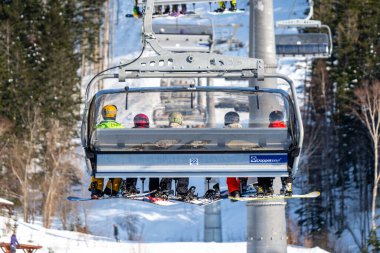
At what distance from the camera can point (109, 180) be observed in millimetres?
14461

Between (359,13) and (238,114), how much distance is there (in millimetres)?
39907

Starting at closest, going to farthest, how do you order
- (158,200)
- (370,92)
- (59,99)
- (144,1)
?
(144,1)
(158,200)
(370,92)
(59,99)

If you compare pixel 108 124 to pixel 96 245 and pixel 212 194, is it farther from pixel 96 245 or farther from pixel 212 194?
pixel 96 245

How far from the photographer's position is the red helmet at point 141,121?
13117mm

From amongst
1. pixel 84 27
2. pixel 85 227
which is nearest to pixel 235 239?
pixel 85 227

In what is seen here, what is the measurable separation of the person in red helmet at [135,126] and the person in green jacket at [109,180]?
0.12m

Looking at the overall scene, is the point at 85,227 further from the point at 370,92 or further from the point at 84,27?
the point at 84,27

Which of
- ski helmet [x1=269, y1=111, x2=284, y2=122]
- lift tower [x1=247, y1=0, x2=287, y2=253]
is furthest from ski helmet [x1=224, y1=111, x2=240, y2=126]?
lift tower [x1=247, y1=0, x2=287, y2=253]

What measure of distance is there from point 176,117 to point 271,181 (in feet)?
6.17

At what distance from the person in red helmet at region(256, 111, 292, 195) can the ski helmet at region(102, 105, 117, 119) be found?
1759mm

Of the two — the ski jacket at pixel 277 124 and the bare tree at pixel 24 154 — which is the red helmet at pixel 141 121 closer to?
the ski jacket at pixel 277 124

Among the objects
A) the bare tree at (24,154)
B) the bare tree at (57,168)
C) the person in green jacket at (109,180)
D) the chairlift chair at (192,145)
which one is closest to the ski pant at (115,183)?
the person in green jacket at (109,180)

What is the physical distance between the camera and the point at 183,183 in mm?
14328

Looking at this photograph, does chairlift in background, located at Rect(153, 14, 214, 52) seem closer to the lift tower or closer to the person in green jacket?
the lift tower
